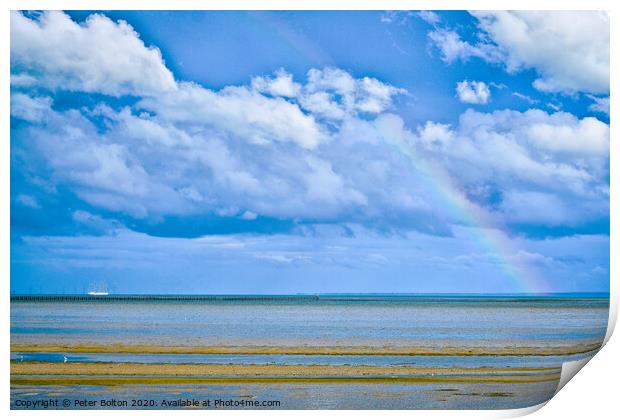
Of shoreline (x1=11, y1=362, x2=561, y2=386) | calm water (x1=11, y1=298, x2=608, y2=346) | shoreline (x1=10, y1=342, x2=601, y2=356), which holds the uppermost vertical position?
calm water (x1=11, y1=298, x2=608, y2=346)

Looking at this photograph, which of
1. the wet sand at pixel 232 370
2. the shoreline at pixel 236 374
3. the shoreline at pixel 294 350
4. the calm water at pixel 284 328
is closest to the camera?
the shoreline at pixel 236 374

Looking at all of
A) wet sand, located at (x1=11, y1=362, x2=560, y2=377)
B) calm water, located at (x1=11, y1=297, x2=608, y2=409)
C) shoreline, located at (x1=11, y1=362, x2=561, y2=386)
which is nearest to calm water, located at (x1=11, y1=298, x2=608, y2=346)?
calm water, located at (x1=11, y1=297, x2=608, y2=409)

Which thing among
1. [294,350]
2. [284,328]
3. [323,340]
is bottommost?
[294,350]

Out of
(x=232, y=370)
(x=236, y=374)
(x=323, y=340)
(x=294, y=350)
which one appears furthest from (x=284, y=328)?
(x=236, y=374)

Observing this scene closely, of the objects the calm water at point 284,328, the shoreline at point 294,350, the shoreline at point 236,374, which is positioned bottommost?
the shoreline at point 236,374

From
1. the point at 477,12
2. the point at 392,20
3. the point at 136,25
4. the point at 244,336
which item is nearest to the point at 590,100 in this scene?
the point at 477,12

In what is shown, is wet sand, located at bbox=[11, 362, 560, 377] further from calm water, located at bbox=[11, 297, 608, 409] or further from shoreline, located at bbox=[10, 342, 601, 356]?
shoreline, located at bbox=[10, 342, 601, 356]

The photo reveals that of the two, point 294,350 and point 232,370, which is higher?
point 294,350

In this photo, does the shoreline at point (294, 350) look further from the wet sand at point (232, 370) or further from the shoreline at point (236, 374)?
the shoreline at point (236, 374)

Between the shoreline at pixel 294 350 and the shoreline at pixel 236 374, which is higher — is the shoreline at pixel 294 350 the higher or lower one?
the higher one

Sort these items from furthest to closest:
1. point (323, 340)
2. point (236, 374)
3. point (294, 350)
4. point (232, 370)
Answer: point (323, 340) < point (294, 350) < point (232, 370) < point (236, 374)

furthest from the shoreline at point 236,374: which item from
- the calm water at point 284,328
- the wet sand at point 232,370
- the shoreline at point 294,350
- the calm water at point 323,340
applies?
the shoreline at point 294,350

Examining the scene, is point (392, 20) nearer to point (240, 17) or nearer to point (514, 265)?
point (240, 17)

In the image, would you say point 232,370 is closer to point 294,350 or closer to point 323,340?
point 294,350
